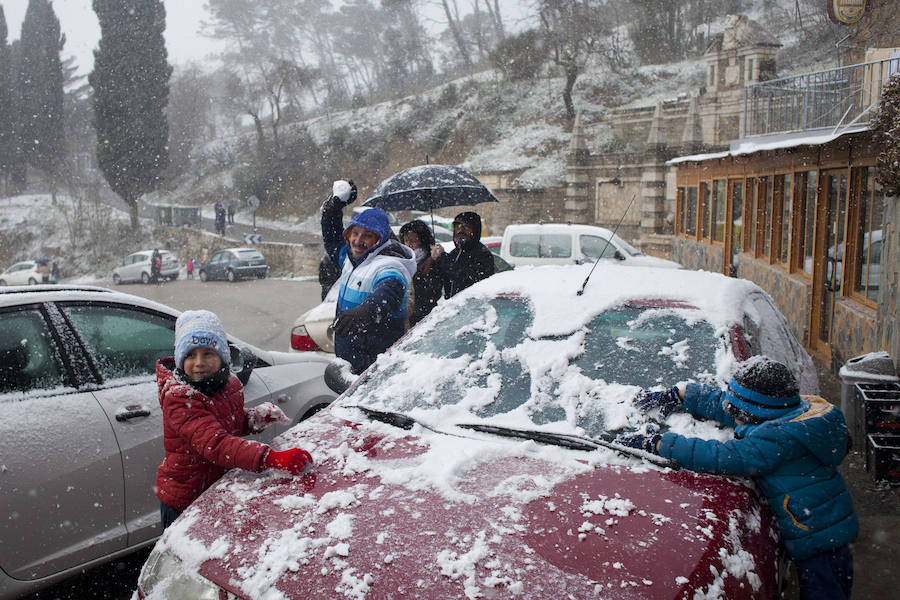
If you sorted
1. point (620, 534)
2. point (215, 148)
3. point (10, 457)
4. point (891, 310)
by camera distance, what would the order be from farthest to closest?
1. point (215, 148)
2. point (891, 310)
3. point (10, 457)
4. point (620, 534)

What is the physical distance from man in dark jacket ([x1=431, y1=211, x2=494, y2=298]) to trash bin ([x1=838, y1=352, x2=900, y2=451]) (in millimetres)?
2956

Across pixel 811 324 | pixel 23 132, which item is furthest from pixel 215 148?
pixel 811 324

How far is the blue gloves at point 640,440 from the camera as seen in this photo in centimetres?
243

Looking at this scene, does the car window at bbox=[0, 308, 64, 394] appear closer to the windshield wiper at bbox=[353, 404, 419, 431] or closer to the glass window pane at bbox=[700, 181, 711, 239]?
the windshield wiper at bbox=[353, 404, 419, 431]

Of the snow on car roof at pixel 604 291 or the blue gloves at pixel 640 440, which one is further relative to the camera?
the snow on car roof at pixel 604 291

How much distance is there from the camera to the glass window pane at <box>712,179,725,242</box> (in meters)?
15.7

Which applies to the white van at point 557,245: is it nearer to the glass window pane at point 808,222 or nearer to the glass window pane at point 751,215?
the glass window pane at point 751,215

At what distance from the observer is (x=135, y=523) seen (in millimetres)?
3406

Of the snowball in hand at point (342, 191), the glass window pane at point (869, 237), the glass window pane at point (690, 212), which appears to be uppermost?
the snowball in hand at point (342, 191)

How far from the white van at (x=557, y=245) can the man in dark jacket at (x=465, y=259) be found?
7156 mm

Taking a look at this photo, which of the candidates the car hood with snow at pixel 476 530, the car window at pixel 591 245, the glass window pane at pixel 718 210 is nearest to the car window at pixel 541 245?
the car window at pixel 591 245

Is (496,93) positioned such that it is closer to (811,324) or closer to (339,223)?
(811,324)

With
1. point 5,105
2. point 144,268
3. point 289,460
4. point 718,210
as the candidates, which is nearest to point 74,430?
point 289,460

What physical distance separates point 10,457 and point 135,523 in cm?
71
